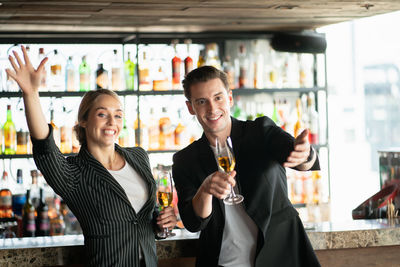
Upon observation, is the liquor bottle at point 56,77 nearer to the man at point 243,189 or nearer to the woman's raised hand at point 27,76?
the man at point 243,189

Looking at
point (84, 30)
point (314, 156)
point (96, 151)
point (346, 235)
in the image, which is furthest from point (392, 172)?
point (84, 30)

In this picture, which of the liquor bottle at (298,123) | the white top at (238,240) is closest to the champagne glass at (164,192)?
the white top at (238,240)

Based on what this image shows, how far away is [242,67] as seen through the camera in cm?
450

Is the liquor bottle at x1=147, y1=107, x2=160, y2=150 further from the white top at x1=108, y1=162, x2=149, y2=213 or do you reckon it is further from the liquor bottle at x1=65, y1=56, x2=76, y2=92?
the white top at x1=108, y1=162, x2=149, y2=213

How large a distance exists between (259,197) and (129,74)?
2.53 m

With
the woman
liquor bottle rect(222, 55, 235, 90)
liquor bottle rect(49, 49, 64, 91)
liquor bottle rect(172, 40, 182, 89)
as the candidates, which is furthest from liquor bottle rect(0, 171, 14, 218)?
the woman

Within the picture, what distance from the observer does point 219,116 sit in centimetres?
196

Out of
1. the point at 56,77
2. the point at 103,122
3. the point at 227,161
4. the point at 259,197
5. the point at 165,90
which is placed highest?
the point at 56,77

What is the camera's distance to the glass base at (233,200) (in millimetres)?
1801

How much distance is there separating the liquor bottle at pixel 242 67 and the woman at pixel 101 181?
244 centimetres

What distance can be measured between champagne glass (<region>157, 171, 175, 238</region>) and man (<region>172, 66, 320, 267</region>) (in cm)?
7

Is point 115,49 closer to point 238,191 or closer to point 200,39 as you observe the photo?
point 200,39

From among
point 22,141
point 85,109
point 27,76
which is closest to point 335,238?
point 85,109

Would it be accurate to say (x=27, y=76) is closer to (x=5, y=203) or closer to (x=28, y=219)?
(x=28, y=219)
